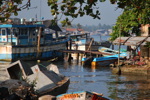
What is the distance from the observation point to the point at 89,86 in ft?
96.5

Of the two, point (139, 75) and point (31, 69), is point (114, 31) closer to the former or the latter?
point (139, 75)

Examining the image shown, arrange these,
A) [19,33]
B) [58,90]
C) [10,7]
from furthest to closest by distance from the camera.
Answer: [19,33] → [58,90] → [10,7]

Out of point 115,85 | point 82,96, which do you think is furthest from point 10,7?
point 115,85

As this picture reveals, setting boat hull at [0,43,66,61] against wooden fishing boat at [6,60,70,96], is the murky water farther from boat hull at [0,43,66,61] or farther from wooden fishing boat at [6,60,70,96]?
boat hull at [0,43,66,61]

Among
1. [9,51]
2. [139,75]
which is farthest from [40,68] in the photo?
[9,51]

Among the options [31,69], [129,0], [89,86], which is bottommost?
[89,86]

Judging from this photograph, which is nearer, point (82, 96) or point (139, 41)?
point (82, 96)

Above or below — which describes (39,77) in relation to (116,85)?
above

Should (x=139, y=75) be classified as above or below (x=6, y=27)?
below

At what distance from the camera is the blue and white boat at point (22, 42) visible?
5288cm

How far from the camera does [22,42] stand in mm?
54406

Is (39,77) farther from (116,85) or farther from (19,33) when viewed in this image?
(19,33)

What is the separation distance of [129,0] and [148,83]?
19.1 metres

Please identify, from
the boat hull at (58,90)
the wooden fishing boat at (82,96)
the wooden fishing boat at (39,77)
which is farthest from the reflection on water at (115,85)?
the wooden fishing boat at (82,96)
